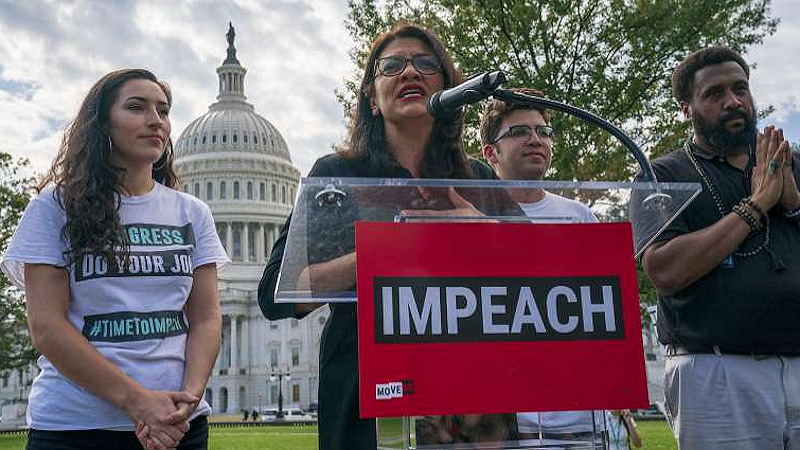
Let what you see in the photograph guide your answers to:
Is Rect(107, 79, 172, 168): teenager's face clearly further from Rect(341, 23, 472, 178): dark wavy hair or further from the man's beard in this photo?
the man's beard

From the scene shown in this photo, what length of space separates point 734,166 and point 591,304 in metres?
1.51

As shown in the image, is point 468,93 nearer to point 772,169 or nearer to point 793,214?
point 772,169

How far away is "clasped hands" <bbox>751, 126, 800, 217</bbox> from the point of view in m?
2.86

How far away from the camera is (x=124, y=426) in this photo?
2.84m

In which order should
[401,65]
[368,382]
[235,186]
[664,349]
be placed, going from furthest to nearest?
[235,186] < [664,349] < [401,65] < [368,382]

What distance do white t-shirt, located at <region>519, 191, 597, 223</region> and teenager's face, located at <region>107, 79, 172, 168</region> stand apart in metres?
1.56

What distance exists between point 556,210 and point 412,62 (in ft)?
2.85

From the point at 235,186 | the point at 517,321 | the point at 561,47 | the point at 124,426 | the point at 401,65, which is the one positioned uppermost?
the point at 235,186

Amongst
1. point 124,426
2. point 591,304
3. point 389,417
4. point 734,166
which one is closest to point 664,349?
point 734,166

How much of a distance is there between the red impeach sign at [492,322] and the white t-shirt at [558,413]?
1.8 inches

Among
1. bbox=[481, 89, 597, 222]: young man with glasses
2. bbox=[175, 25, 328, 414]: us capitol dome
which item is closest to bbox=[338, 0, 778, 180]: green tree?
bbox=[481, 89, 597, 222]: young man with glasses

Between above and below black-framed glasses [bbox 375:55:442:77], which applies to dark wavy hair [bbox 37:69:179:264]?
below

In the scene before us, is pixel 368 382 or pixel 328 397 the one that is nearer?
pixel 368 382

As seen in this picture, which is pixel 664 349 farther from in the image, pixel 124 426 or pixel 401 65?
pixel 124 426
